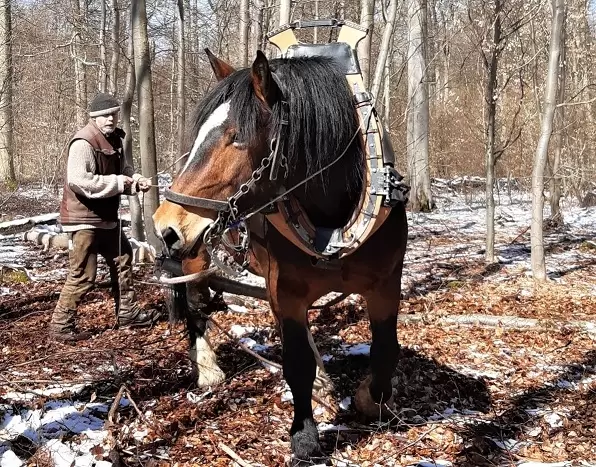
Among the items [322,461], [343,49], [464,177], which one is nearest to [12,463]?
[322,461]

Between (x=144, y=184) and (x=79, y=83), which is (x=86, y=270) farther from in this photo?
(x=79, y=83)

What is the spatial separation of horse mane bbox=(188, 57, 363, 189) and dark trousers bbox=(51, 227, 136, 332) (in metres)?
2.50

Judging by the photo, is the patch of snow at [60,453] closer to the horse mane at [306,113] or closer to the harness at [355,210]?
the harness at [355,210]

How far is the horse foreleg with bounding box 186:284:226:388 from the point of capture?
3896mm

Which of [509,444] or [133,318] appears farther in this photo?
[133,318]

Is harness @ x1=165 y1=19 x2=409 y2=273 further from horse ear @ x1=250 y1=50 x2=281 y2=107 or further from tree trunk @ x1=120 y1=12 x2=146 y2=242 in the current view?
tree trunk @ x1=120 y1=12 x2=146 y2=242

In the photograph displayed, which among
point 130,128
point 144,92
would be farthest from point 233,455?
point 130,128

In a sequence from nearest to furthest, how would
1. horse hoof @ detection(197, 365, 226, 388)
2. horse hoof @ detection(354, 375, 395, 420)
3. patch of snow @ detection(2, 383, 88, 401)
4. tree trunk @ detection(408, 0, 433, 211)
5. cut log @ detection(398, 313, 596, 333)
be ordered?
1. horse hoof @ detection(354, 375, 395, 420)
2. patch of snow @ detection(2, 383, 88, 401)
3. horse hoof @ detection(197, 365, 226, 388)
4. cut log @ detection(398, 313, 596, 333)
5. tree trunk @ detection(408, 0, 433, 211)

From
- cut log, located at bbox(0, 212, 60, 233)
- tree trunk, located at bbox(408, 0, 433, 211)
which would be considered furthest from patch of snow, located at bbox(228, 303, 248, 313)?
tree trunk, located at bbox(408, 0, 433, 211)

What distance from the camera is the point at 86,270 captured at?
486 centimetres

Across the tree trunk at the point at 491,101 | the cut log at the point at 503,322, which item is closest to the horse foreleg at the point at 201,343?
the cut log at the point at 503,322

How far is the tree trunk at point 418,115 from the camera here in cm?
1310

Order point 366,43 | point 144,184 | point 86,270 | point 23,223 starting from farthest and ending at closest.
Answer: point 23,223
point 366,43
point 86,270
point 144,184

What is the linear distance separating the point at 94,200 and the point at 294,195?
2629mm
